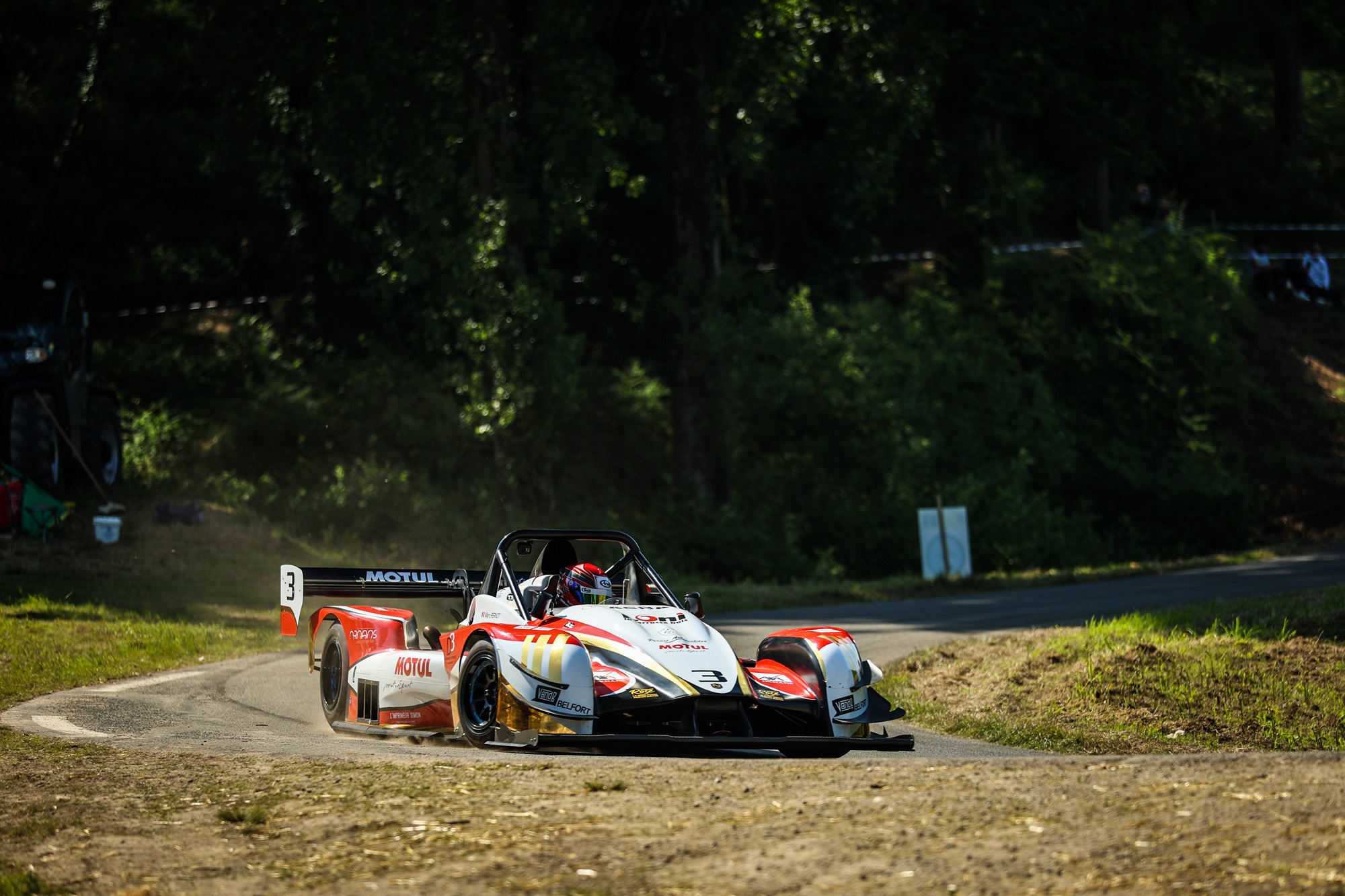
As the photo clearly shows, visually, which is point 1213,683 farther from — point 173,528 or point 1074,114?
point 1074,114

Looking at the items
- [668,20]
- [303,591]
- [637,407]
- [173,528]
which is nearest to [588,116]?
[668,20]

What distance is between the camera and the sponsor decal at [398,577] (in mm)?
13633

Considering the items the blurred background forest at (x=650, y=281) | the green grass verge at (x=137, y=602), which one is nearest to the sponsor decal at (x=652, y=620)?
the green grass verge at (x=137, y=602)

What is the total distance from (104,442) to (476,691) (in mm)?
16281

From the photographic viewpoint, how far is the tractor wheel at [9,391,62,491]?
72.1 ft

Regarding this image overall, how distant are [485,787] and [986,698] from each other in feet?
19.1

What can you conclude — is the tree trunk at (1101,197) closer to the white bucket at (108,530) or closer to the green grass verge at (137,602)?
the green grass verge at (137,602)

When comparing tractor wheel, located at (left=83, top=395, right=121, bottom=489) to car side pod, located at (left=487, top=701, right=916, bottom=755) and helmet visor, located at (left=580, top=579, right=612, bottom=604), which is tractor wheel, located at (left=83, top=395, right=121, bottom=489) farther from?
car side pod, located at (left=487, top=701, right=916, bottom=755)

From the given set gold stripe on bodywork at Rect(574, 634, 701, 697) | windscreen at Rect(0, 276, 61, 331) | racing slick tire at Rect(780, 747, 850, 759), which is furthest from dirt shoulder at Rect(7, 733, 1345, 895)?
windscreen at Rect(0, 276, 61, 331)

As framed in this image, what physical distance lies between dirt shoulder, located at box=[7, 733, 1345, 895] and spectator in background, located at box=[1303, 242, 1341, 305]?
38.4 metres

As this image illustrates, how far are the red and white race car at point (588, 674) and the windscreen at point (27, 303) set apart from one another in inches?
485

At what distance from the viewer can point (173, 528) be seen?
23.0 meters

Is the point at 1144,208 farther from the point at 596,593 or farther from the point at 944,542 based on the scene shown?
the point at 596,593

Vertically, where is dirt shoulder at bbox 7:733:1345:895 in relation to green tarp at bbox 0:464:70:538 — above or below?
below
